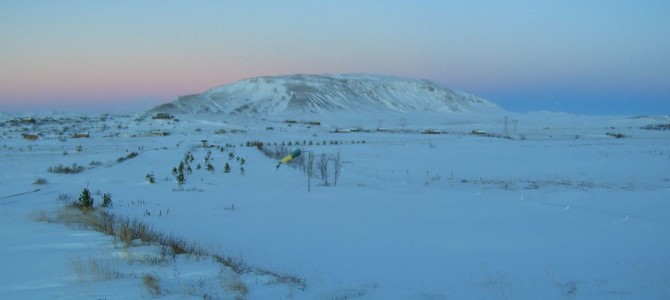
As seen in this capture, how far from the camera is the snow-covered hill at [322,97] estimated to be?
120875 mm

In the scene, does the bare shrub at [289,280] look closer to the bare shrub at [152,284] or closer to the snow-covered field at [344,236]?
the snow-covered field at [344,236]

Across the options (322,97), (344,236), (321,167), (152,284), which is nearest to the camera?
→ (152,284)

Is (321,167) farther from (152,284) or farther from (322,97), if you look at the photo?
(322,97)

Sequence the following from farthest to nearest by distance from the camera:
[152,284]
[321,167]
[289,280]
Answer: [321,167], [289,280], [152,284]

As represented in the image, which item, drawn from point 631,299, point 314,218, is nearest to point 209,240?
point 314,218

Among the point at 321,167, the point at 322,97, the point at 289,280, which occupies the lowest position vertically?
the point at 289,280

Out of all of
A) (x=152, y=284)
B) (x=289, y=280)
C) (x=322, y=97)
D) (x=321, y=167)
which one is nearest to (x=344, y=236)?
(x=289, y=280)

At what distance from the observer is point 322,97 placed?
133500 millimetres

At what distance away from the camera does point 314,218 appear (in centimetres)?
882

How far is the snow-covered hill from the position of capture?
121 meters

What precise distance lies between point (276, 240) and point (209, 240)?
2.93 feet

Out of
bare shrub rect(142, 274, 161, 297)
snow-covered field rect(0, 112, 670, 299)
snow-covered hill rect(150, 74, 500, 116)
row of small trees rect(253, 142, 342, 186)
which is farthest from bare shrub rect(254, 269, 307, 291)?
snow-covered hill rect(150, 74, 500, 116)

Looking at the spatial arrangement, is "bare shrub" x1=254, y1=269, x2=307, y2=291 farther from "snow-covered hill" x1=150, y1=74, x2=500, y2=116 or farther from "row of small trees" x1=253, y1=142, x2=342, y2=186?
"snow-covered hill" x1=150, y1=74, x2=500, y2=116

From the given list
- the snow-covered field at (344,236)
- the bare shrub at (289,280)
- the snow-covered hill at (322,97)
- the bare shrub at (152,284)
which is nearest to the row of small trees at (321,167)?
the snow-covered field at (344,236)
